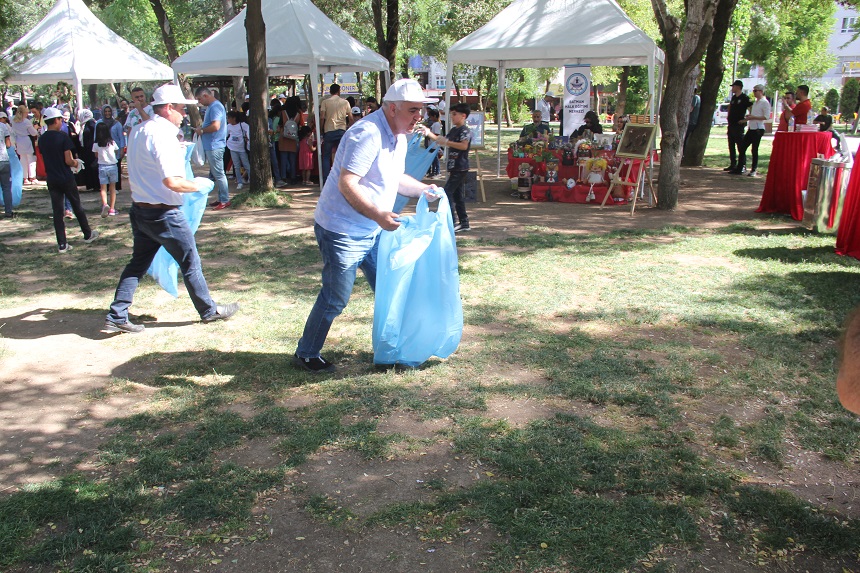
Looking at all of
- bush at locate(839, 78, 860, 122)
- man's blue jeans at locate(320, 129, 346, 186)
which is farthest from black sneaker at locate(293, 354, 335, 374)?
bush at locate(839, 78, 860, 122)

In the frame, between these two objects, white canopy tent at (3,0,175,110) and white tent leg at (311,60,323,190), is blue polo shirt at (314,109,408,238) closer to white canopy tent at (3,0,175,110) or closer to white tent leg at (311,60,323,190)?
white tent leg at (311,60,323,190)

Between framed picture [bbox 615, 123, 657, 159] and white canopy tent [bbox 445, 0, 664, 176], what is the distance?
60 cm

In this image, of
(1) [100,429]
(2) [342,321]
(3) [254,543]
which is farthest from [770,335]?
(1) [100,429]

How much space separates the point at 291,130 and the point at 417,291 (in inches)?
441

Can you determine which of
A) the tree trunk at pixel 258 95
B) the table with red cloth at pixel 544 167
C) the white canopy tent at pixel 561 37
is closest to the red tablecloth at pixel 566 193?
the table with red cloth at pixel 544 167

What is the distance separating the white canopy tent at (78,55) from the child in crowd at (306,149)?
539cm

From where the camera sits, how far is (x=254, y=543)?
302 centimetres

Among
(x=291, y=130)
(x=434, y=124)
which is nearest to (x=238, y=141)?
(x=291, y=130)

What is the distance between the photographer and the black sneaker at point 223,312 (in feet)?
19.7

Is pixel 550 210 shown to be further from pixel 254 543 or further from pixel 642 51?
pixel 254 543

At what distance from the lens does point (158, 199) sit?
5.40 metres

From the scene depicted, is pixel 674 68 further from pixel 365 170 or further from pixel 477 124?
pixel 365 170

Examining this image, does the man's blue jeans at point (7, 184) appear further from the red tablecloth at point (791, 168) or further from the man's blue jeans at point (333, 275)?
the red tablecloth at point (791, 168)

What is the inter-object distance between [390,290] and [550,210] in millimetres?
7588
